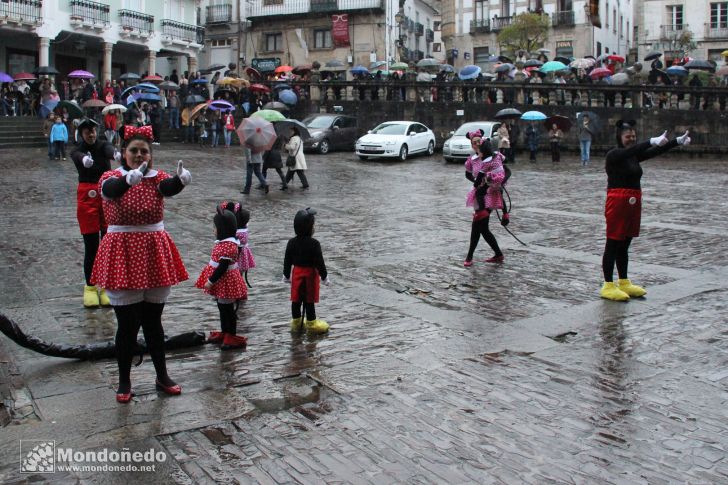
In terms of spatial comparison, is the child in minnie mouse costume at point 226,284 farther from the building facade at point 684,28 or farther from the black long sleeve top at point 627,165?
the building facade at point 684,28

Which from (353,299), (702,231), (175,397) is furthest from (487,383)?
(702,231)

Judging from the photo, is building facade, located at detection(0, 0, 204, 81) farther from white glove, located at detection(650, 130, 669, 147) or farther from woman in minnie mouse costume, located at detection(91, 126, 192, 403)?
woman in minnie mouse costume, located at detection(91, 126, 192, 403)

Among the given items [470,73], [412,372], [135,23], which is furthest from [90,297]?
[135,23]

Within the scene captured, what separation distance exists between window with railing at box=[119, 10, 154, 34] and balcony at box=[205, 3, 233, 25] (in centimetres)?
932

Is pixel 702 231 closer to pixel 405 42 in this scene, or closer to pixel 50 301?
pixel 50 301

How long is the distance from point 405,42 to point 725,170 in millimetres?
33608

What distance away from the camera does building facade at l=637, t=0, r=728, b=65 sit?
174 ft

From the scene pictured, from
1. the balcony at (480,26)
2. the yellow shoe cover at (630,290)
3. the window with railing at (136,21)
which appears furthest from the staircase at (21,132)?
the balcony at (480,26)

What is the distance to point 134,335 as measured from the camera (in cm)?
543

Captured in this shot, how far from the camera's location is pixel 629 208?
27.3 ft

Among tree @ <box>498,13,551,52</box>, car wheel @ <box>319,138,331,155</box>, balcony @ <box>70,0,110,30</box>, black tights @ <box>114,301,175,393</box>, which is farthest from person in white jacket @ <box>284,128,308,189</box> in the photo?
tree @ <box>498,13,551,52</box>

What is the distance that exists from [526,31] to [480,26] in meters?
7.65

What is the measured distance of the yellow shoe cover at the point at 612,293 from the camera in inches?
328

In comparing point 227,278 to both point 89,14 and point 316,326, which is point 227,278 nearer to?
point 316,326
